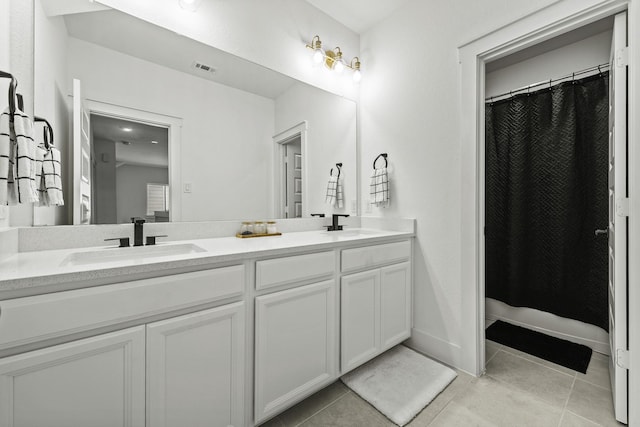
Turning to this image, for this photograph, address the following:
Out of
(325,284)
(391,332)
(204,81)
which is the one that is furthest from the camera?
(391,332)

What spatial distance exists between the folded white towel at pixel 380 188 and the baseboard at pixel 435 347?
1011 millimetres

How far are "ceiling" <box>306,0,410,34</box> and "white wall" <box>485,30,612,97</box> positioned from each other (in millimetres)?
1123

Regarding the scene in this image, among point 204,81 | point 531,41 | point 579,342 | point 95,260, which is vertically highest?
point 531,41

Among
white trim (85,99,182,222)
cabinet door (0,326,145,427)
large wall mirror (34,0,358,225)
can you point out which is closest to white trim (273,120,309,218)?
large wall mirror (34,0,358,225)

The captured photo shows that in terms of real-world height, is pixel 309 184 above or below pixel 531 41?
below


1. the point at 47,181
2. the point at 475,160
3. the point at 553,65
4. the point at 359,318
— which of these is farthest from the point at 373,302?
the point at 553,65

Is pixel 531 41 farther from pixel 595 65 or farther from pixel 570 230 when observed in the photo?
pixel 570 230

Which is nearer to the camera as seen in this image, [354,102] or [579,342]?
[579,342]

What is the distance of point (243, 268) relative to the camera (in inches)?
47.9

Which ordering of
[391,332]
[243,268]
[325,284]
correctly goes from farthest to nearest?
[391,332] < [325,284] < [243,268]

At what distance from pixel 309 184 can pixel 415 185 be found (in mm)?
805

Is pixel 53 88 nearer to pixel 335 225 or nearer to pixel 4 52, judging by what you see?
pixel 4 52

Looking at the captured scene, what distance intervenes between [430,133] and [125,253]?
1.97m

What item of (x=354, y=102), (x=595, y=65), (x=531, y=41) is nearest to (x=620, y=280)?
(x=531, y=41)
